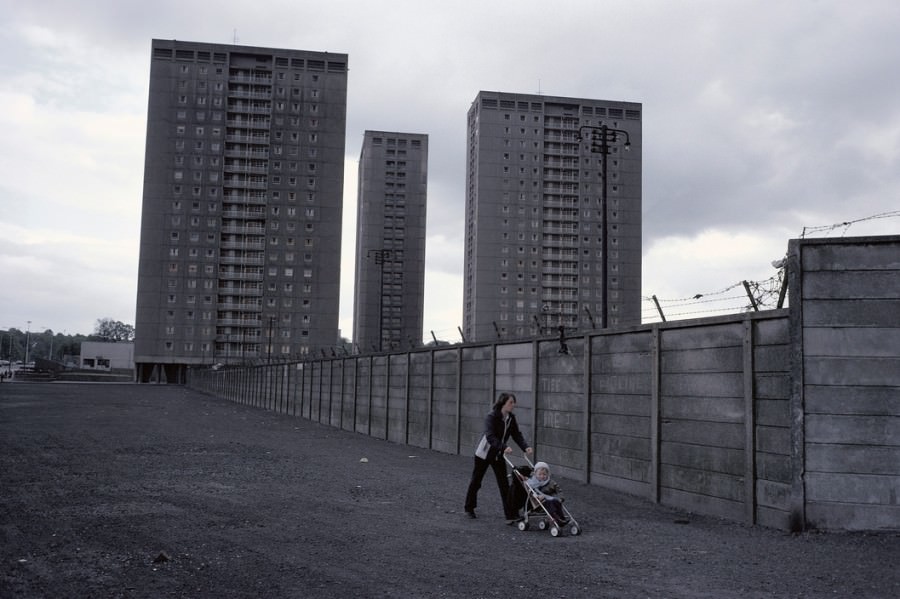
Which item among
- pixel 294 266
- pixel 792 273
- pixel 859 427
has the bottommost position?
pixel 859 427

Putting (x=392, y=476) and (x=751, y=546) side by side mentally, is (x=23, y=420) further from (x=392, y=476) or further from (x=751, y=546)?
(x=751, y=546)

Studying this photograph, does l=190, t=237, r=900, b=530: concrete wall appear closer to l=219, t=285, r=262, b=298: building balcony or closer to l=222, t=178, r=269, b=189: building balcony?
l=219, t=285, r=262, b=298: building balcony

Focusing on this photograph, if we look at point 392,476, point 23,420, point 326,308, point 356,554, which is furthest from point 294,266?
point 356,554

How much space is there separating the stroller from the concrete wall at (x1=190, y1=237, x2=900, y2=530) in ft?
8.42

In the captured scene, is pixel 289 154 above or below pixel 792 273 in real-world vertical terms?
above

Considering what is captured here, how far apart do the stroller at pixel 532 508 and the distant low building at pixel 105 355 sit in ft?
528

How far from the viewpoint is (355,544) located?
8289mm

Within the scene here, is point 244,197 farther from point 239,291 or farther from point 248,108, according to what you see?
point 239,291

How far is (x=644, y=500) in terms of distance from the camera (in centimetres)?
1234

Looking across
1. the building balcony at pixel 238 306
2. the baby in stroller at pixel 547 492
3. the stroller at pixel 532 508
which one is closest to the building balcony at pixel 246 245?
the building balcony at pixel 238 306

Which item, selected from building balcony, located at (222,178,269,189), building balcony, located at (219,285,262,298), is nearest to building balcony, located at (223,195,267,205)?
building balcony, located at (222,178,269,189)

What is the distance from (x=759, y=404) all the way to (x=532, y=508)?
331cm

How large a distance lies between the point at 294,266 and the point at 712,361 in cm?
9901

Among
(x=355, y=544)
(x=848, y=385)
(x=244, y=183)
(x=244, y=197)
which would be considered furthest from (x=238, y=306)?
(x=848, y=385)
